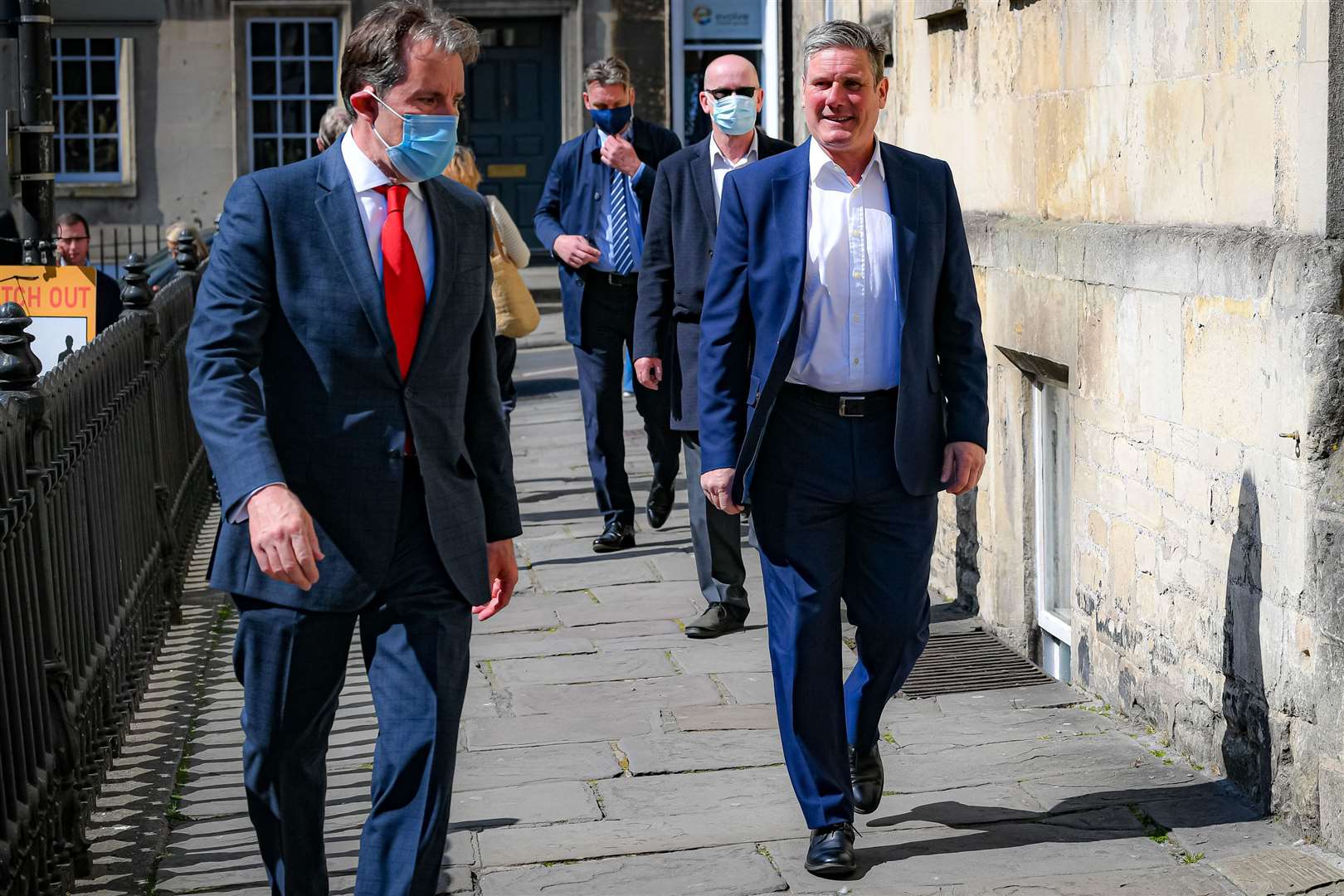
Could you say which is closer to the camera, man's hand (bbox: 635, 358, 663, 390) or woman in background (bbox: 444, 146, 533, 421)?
man's hand (bbox: 635, 358, 663, 390)

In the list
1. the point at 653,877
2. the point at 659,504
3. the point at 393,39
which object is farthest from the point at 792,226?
the point at 659,504

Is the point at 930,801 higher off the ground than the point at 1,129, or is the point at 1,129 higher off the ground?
the point at 1,129

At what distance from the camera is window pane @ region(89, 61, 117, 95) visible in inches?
911

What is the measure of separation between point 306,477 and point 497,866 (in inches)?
58.3

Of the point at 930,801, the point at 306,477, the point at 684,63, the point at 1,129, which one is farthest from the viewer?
the point at 684,63

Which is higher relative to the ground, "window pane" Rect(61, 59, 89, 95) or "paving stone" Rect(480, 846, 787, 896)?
"window pane" Rect(61, 59, 89, 95)

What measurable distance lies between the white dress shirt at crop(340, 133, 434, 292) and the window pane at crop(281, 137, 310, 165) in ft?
65.7

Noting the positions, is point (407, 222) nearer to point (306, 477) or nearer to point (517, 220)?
point (306, 477)

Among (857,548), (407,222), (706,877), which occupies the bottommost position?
(706,877)

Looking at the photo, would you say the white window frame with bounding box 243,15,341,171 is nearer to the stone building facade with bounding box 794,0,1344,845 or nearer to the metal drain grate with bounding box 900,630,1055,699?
the stone building facade with bounding box 794,0,1344,845

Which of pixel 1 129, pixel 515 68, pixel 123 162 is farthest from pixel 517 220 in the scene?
pixel 1 129

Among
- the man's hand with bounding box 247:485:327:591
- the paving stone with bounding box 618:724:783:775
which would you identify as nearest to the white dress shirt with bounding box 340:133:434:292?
the man's hand with bounding box 247:485:327:591

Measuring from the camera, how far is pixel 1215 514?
5.27 meters

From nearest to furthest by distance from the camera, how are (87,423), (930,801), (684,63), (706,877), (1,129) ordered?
(706,877) < (930,801) < (87,423) < (1,129) < (684,63)
